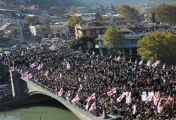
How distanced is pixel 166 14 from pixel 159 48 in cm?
5570

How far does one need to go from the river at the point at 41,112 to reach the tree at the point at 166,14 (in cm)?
6675

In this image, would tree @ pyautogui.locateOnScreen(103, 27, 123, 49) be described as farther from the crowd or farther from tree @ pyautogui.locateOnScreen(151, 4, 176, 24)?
tree @ pyautogui.locateOnScreen(151, 4, 176, 24)

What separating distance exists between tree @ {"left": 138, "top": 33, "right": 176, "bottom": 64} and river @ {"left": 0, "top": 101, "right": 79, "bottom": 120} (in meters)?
16.1

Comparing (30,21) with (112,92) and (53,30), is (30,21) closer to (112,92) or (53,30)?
(53,30)

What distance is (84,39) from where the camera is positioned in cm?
9062

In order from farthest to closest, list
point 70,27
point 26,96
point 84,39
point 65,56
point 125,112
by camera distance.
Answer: point 70,27, point 84,39, point 65,56, point 26,96, point 125,112

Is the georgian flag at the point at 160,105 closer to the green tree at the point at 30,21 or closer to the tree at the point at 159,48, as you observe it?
the tree at the point at 159,48

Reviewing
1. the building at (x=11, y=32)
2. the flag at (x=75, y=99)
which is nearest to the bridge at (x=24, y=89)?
the flag at (x=75, y=99)

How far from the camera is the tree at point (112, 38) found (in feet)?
271

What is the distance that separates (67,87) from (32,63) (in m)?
18.1

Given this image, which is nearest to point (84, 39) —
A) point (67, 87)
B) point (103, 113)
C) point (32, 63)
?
point (32, 63)

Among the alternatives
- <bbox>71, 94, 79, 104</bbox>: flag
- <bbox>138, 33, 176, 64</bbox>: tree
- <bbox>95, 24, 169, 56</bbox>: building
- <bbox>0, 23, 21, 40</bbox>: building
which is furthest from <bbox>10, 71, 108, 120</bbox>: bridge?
<bbox>0, 23, 21, 40</bbox>: building

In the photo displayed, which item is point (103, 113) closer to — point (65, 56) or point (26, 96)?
point (26, 96)

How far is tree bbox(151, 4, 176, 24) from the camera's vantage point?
4781 inches
